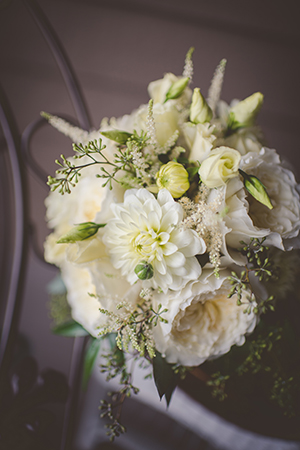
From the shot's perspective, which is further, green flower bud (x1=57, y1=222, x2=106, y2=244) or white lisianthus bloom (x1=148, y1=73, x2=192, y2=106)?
white lisianthus bloom (x1=148, y1=73, x2=192, y2=106)

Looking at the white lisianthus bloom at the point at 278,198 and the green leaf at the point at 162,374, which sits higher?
the white lisianthus bloom at the point at 278,198

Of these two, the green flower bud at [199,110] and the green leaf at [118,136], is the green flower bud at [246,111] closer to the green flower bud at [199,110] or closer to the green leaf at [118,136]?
the green flower bud at [199,110]

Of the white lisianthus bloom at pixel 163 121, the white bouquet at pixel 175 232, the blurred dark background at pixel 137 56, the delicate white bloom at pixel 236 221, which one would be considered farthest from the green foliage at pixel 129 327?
the blurred dark background at pixel 137 56

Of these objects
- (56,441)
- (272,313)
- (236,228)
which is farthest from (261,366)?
(56,441)

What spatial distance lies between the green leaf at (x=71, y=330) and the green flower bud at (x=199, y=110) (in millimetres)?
379

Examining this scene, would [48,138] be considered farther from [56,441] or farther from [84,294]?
[56,441]

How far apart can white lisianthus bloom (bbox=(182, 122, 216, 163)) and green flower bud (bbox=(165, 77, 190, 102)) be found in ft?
0.20

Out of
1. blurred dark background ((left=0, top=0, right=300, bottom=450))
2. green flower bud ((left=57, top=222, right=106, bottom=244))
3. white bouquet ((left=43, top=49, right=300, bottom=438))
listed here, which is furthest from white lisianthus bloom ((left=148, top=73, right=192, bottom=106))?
blurred dark background ((left=0, top=0, right=300, bottom=450))

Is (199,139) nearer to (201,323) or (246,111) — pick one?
(246,111)

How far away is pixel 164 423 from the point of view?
618 mm

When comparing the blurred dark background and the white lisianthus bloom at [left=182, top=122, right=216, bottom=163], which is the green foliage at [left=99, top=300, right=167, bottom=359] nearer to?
the white lisianthus bloom at [left=182, top=122, right=216, bottom=163]

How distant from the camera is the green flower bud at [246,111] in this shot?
16.7 inches

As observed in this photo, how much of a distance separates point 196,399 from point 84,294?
0.30m

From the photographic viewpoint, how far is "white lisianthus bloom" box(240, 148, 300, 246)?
14.9 inches
